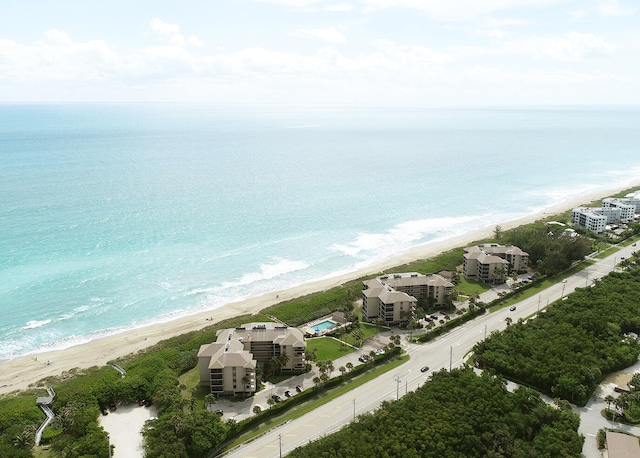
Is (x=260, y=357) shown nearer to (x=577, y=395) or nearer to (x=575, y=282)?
(x=577, y=395)

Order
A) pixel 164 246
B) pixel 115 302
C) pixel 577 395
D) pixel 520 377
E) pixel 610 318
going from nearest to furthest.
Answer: pixel 577 395
pixel 520 377
pixel 610 318
pixel 115 302
pixel 164 246

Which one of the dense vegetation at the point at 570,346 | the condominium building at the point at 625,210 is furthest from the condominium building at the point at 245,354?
the condominium building at the point at 625,210

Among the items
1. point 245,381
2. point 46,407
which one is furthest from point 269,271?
point 46,407

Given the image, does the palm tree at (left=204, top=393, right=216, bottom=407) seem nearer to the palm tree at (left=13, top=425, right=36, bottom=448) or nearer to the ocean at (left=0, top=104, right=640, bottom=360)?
the palm tree at (left=13, top=425, right=36, bottom=448)

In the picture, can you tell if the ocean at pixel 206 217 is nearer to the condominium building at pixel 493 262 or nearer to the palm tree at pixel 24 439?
the condominium building at pixel 493 262

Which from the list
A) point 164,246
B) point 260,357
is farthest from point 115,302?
point 260,357
